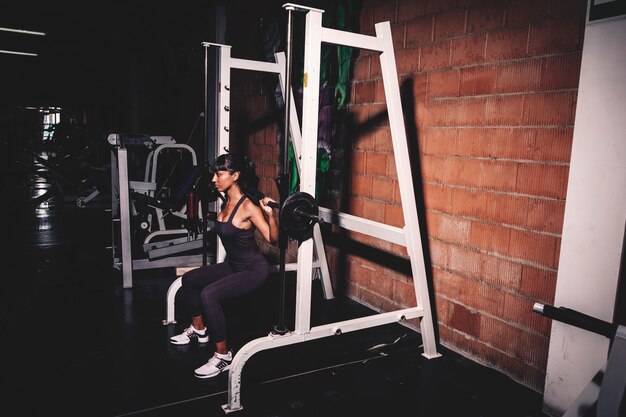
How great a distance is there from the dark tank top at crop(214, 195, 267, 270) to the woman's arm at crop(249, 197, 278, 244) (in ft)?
0.24

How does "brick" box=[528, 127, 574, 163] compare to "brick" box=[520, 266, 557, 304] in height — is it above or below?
above

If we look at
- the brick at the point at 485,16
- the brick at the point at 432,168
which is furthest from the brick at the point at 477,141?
the brick at the point at 485,16

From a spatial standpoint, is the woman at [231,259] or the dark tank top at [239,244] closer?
the woman at [231,259]

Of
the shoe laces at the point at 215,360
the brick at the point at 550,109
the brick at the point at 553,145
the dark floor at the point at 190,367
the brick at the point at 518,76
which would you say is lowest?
the dark floor at the point at 190,367

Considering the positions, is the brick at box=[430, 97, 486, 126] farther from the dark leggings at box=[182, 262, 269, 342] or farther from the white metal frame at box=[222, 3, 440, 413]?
the dark leggings at box=[182, 262, 269, 342]

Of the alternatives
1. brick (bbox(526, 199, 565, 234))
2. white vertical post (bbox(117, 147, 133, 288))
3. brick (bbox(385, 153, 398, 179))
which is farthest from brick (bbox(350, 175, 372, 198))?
white vertical post (bbox(117, 147, 133, 288))

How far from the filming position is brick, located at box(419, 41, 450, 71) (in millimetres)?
2504

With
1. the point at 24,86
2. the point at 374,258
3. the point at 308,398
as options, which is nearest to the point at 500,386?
the point at 308,398

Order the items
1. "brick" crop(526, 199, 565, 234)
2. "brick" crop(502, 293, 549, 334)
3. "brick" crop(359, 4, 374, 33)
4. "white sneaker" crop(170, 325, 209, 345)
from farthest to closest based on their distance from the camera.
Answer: "brick" crop(359, 4, 374, 33) < "white sneaker" crop(170, 325, 209, 345) < "brick" crop(502, 293, 549, 334) < "brick" crop(526, 199, 565, 234)

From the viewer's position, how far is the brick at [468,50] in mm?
2316

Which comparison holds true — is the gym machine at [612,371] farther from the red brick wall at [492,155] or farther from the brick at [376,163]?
the brick at [376,163]

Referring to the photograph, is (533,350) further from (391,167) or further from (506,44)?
(506,44)

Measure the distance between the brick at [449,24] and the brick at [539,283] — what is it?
4.14ft

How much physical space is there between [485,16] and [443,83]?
38cm
